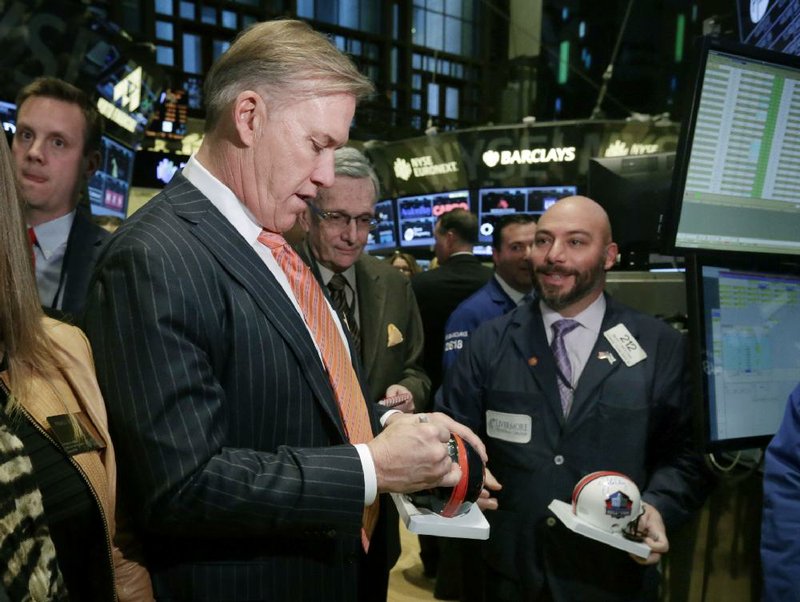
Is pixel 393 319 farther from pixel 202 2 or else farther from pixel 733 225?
pixel 202 2

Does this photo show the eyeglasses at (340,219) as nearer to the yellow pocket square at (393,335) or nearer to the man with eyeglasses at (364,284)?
the man with eyeglasses at (364,284)

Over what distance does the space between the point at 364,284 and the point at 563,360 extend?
925 mm

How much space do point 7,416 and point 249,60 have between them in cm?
71

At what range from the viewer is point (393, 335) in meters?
2.65

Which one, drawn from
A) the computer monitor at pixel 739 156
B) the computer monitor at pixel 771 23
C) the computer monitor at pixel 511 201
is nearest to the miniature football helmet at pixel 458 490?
the computer monitor at pixel 739 156

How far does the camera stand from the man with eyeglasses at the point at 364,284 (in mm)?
2455

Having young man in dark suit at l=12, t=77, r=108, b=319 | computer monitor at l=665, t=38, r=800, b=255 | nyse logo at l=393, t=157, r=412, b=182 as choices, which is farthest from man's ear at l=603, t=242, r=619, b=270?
nyse logo at l=393, t=157, r=412, b=182

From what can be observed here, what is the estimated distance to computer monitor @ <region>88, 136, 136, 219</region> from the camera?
5.75 m

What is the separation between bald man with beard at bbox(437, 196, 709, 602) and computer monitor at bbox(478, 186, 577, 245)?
25.2ft

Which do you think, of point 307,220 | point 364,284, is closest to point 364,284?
point 364,284

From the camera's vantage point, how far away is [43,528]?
37.7 inches

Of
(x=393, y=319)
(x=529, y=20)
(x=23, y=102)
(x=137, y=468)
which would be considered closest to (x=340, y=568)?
(x=137, y=468)

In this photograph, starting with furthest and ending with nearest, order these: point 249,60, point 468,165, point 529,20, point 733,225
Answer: point 529,20
point 468,165
point 733,225
point 249,60

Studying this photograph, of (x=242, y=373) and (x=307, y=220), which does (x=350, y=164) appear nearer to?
(x=307, y=220)
